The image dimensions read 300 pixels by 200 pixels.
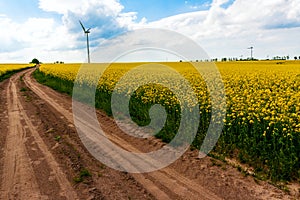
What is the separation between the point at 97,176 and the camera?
21.9ft

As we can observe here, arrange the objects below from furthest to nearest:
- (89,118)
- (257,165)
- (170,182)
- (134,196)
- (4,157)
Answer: (89,118) → (4,157) → (257,165) → (170,182) → (134,196)

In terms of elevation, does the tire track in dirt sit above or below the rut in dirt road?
below

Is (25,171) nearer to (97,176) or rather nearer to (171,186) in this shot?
(97,176)

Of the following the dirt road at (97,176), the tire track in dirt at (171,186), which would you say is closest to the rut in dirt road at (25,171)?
the dirt road at (97,176)

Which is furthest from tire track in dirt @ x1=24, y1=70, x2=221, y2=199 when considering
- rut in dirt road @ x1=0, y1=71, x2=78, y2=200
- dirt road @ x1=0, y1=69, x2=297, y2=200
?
rut in dirt road @ x1=0, y1=71, x2=78, y2=200

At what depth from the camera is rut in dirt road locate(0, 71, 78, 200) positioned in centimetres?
592

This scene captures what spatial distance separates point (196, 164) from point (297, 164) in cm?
229

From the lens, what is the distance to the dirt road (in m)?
5.95

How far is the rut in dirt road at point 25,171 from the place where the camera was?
19.4 ft

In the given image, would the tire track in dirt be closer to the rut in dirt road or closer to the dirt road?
the dirt road

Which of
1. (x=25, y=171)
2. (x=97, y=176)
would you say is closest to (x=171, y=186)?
(x=97, y=176)

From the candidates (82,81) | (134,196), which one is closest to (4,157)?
(134,196)

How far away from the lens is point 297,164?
6645 millimetres

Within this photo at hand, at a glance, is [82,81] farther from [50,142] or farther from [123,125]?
[50,142]
